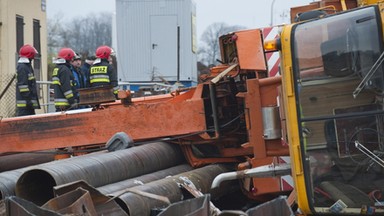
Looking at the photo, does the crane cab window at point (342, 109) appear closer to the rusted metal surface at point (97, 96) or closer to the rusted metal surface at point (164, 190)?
the rusted metal surface at point (164, 190)

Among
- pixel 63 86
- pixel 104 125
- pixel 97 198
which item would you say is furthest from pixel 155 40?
pixel 97 198

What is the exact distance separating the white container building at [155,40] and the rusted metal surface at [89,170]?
11397mm

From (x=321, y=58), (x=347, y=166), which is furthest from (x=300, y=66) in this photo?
(x=347, y=166)

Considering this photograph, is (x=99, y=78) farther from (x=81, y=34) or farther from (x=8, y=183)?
(x=81, y=34)

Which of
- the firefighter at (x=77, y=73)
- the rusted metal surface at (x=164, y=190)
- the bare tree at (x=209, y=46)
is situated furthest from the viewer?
the bare tree at (x=209, y=46)

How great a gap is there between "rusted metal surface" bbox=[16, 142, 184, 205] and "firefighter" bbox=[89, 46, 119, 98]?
391 cm

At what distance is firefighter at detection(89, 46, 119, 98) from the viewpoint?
456 inches

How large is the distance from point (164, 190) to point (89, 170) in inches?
27.1

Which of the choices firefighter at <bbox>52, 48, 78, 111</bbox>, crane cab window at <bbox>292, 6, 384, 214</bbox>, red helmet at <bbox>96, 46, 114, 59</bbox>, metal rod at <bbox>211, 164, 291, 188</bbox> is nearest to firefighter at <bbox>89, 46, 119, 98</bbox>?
red helmet at <bbox>96, 46, 114, 59</bbox>

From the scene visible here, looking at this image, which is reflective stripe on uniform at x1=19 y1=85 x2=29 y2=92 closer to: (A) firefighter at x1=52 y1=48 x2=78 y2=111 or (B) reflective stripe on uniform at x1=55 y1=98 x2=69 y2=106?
(A) firefighter at x1=52 y1=48 x2=78 y2=111

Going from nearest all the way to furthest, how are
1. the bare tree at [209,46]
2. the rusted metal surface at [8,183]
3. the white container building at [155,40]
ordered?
the rusted metal surface at [8,183] < the white container building at [155,40] < the bare tree at [209,46]

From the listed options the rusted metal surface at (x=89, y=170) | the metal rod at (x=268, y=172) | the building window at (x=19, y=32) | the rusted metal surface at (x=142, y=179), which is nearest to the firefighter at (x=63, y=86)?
the rusted metal surface at (x=142, y=179)

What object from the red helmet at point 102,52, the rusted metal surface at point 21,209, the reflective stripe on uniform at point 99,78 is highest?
the red helmet at point 102,52

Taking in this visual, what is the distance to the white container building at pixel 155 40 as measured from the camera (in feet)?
63.0
